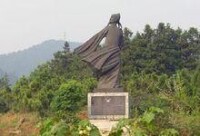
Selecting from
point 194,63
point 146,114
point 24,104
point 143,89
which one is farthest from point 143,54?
point 146,114

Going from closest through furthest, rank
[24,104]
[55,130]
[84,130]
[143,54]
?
[55,130] → [84,130] → [24,104] → [143,54]

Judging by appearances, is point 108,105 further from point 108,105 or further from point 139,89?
point 139,89

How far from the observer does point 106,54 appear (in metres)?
13.0

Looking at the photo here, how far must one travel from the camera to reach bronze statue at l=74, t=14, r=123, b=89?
1296 cm

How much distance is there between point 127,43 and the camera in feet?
80.1

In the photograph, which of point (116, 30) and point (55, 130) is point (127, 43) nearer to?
point (116, 30)

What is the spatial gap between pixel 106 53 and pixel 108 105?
4.69 feet

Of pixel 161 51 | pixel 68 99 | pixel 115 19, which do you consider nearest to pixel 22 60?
pixel 161 51

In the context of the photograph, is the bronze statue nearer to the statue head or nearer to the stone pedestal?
the statue head

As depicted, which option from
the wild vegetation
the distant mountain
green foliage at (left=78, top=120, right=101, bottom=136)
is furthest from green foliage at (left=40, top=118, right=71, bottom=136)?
the distant mountain

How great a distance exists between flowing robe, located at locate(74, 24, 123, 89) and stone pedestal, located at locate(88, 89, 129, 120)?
34 centimetres

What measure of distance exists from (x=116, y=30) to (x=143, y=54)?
35.1 feet

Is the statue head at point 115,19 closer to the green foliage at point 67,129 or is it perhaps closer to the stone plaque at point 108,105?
the stone plaque at point 108,105

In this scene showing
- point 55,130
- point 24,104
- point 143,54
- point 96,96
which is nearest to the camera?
point 55,130
